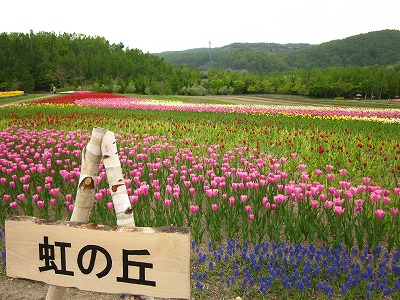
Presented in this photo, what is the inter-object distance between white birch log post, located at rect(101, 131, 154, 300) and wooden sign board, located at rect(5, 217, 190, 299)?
1.20 feet

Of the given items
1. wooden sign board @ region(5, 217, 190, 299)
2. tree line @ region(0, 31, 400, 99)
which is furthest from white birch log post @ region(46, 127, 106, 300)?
tree line @ region(0, 31, 400, 99)

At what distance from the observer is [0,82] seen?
70.4m

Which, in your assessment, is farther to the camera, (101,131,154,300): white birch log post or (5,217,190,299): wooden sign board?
(101,131,154,300): white birch log post

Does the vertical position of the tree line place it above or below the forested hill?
below

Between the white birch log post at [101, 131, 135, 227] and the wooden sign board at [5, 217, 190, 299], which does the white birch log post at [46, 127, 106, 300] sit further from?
the wooden sign board at [5, 217, 190, 299]

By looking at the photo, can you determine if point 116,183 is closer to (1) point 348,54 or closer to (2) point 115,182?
(2) point 115,182

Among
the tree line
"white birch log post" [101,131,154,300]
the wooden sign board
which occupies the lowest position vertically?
the wooden sign board

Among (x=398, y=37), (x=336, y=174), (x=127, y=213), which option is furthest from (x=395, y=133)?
(x=398, y=37)

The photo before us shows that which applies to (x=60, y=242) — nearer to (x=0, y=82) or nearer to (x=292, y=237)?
(x=292, y=237)

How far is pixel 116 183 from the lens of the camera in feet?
8.57

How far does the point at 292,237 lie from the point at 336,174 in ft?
10.8

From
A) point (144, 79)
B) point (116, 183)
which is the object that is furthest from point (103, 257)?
point (144, 79)

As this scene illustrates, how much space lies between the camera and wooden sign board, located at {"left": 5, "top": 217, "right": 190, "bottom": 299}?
2121 mm

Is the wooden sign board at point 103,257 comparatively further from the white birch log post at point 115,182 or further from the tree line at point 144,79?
the tree line at point 144,79
